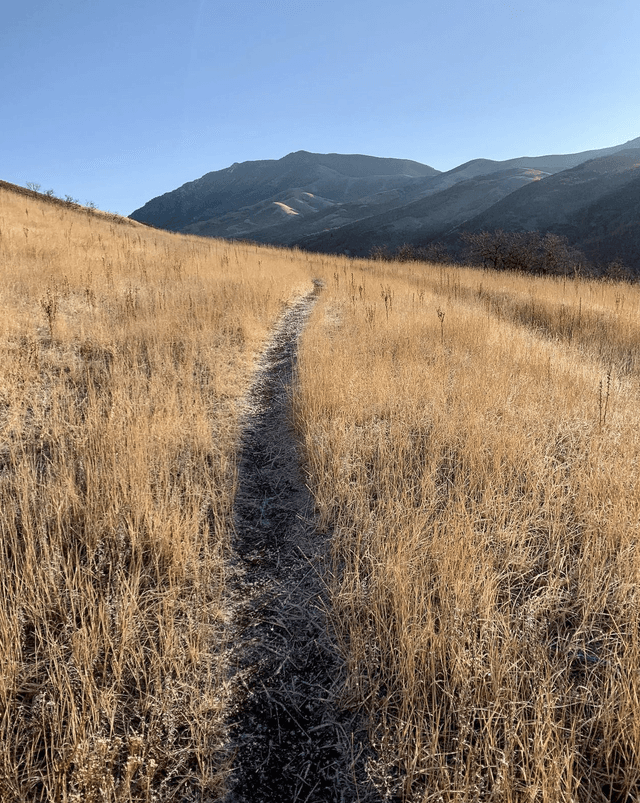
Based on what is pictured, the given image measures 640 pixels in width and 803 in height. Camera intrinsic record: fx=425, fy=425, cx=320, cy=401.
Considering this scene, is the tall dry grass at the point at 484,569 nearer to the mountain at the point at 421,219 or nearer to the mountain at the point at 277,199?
the mountain at the point at 421,219

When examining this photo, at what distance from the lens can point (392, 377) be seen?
4730mm

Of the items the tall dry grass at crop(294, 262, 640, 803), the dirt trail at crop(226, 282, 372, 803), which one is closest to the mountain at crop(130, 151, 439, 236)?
the tall dry grass at crop(294, 262, 640, 803)

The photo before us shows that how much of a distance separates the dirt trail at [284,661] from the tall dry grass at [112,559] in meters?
0.11

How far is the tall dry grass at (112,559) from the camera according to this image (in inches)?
56.9

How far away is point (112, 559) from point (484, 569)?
75.4 inches

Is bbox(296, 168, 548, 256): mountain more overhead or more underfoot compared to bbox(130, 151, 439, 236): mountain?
more underfoot

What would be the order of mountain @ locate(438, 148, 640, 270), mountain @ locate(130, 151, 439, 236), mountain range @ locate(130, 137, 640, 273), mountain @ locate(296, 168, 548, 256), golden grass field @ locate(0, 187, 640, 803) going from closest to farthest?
golden grass field @ locate(0, 187, 640, 803)
mountain @ locate(438, 148, 640, 270)
mountain range @ locate(130, 137, 640, 273)
mountain @ locate(296, 168, 548, 256)
mountain @ locate(130, 151, 439, 236)

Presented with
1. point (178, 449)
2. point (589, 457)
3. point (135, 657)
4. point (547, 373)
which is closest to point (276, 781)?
point (135, 657)

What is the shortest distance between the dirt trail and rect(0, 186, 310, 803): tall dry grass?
110mm

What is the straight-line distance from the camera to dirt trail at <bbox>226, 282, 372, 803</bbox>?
4.90 ft

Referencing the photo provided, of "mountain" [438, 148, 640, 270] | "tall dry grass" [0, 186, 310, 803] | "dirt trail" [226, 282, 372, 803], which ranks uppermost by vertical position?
"mountain" [438, 148, 640, 270]

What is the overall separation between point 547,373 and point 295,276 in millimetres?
9998

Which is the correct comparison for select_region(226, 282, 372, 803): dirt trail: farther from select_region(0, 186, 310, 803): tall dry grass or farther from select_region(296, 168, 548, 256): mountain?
select_region(296, 168, 548, 256): mountain

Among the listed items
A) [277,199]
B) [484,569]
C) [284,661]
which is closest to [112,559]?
[284,661]
